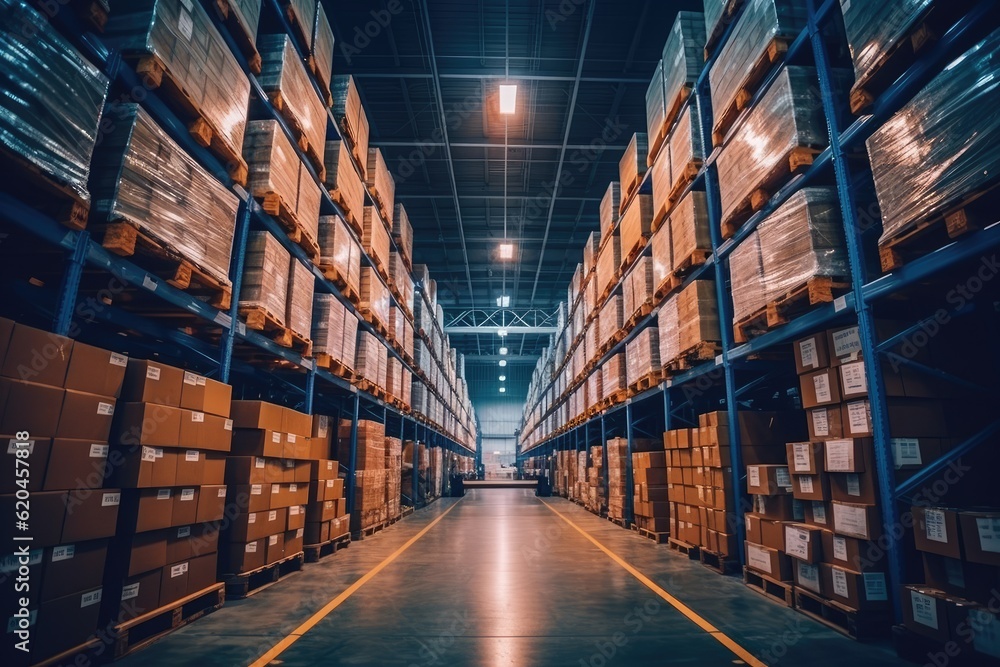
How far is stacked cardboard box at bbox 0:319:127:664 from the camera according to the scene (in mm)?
2398

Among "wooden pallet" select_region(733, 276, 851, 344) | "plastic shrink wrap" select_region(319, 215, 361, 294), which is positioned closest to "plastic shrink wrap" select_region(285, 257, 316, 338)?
"plastic shrink wrap" select_region(319, 215, 361, 294)

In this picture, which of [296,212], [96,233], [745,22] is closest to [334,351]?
[296,212]

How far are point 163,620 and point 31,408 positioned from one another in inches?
67.1

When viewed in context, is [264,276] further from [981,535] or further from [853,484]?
[981,535]

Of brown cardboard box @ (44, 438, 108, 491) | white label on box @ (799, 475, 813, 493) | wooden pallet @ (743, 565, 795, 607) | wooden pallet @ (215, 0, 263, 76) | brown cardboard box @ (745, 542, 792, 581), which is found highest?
wooden pallet @ (215, 0, 263, 76)

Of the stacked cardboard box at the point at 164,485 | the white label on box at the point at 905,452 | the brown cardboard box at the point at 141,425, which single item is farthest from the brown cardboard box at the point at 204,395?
the white label on box at the point at 905,452

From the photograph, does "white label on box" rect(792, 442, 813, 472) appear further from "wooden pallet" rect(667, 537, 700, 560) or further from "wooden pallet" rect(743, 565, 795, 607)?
"wooden pallet" rect(667, 537, 700, 560)

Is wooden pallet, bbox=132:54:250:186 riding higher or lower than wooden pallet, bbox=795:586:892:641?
higher

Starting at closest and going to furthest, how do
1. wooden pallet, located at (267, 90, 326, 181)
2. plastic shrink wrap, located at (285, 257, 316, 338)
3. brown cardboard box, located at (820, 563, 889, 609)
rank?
brown cardboard box, located at (820, 563, 889, 609) → wooden pallet, located at (267, 90, 326, 181) → plastic shrink wrap, located at (285, 257, 316, 338)

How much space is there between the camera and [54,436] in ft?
8.66

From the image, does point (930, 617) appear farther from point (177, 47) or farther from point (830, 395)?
point (177, 47)

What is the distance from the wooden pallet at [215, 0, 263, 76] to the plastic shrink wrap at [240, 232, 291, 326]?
1.53 m

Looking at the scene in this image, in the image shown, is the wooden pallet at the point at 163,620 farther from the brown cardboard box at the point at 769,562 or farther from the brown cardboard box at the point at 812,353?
the brown cardboard box at the point at 812,353

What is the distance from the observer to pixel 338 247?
688cm
